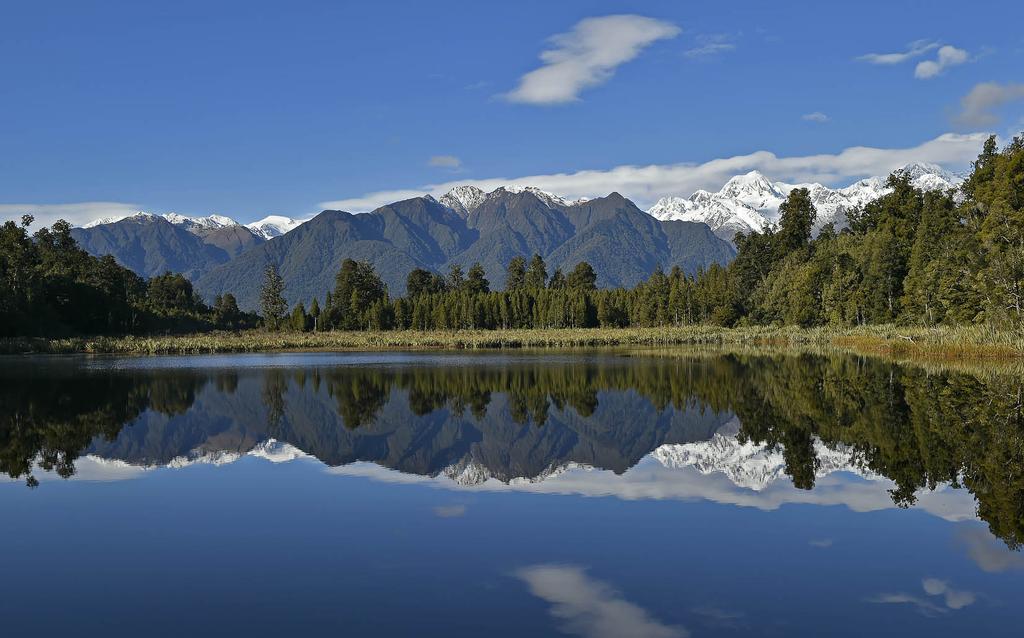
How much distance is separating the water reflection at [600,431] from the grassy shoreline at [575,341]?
42.5ft

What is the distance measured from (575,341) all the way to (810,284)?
90.4ft

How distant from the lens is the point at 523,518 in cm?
1286

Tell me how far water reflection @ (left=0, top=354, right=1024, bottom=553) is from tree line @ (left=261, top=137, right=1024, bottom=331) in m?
23.8

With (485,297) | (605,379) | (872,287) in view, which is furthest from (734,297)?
(605,379)

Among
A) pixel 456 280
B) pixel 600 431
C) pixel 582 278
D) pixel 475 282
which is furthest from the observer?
→ pixel 456 280

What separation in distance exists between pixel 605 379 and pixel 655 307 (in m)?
89.2

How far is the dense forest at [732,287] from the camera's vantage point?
6031cm

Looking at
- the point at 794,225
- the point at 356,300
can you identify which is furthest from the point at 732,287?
the point at 356,300

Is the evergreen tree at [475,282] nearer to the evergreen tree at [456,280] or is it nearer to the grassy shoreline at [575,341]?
the evergreen tree at [456,280]

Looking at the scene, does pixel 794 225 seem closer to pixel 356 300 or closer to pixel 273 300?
pixel 356 300

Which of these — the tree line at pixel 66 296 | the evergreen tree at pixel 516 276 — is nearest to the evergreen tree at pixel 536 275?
the evergreen tree at pixel 516 276

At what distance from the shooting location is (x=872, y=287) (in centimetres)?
8119

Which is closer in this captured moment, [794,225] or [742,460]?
[742,460]

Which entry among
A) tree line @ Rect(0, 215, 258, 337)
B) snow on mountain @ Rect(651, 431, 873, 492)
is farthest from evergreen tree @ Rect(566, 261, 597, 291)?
snow on mountain @ Rect(651, 431, 873, 492)
